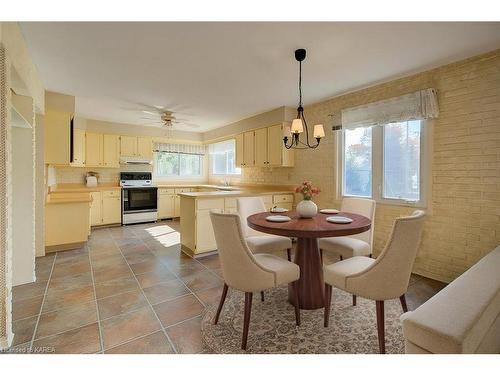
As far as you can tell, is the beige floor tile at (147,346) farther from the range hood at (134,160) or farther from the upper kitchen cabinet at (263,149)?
the range hood at (134,160)

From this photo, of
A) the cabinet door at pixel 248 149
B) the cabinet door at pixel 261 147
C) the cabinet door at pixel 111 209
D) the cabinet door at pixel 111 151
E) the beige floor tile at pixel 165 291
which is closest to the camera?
the beige floor tile at pixel 165 291

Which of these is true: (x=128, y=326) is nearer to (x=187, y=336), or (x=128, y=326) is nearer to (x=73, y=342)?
(x=73, y=342)

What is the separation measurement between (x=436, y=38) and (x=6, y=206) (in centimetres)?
366

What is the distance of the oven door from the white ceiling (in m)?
2.43

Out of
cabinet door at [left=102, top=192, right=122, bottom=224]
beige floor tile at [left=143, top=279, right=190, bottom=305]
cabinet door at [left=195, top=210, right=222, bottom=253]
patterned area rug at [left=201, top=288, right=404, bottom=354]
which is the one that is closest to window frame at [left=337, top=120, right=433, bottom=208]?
patterned area rug at [left=201, top=288, right=404, bottom=354]

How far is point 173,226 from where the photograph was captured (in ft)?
18.7

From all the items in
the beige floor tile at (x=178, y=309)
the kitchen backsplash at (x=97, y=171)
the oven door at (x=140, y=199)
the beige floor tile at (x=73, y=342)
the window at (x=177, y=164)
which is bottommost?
the beige floor tile at (x=178, y=309)

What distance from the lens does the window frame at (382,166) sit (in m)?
2.89

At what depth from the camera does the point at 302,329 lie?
1.90 meters

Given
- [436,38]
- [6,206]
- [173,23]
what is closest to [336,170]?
[436,38]

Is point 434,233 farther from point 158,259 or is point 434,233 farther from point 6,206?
point 6,206

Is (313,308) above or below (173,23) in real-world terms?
below

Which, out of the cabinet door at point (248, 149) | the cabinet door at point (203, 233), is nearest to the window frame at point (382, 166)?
the cabinet door at point (248, 149)

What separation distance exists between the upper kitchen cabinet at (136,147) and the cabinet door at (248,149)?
2.64 m
